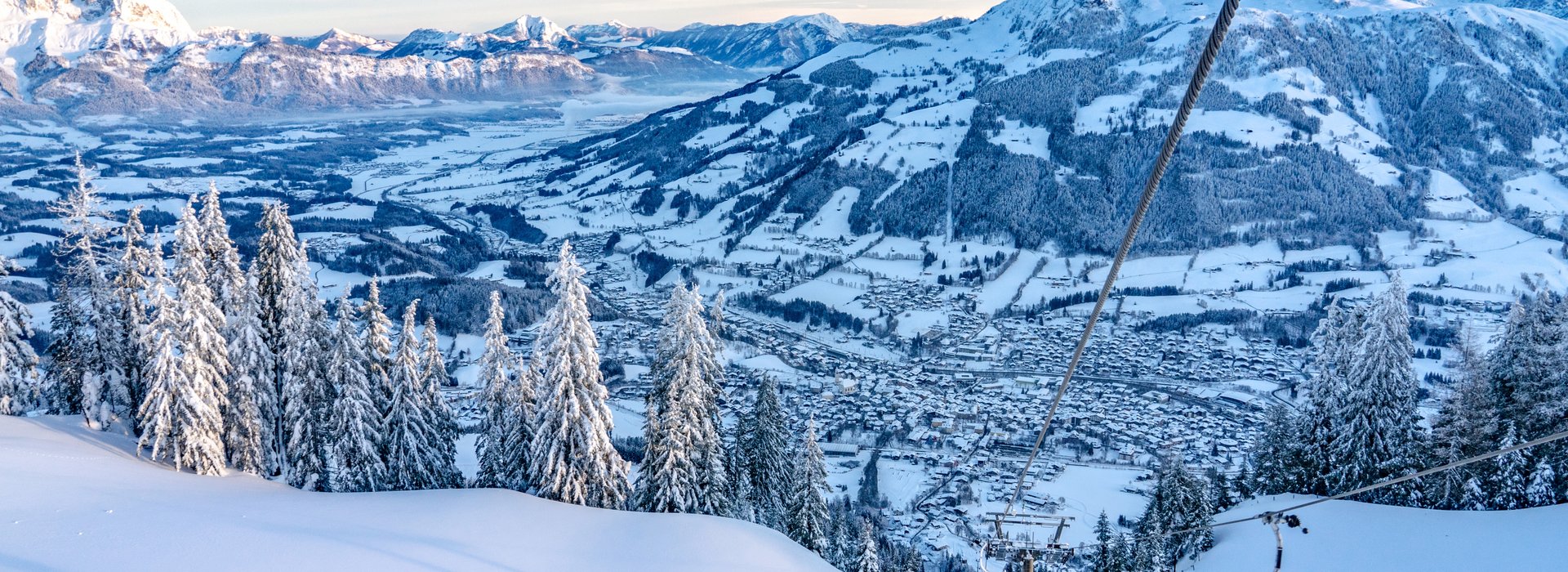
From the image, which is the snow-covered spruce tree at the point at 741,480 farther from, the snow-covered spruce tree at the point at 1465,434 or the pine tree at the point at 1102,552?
the snow-covered spruce tree at the point at 1465,434

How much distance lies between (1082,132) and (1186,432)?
316 ft

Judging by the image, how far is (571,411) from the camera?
22891mm

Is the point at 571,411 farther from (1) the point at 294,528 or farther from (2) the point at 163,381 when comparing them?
(2) the point at 163,381

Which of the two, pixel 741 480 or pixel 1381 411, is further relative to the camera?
pixel 741 480

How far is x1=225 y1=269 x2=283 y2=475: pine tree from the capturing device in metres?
23.7

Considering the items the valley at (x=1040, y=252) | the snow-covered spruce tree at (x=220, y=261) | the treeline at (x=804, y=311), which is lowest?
the treeline at (x=804, y=311)

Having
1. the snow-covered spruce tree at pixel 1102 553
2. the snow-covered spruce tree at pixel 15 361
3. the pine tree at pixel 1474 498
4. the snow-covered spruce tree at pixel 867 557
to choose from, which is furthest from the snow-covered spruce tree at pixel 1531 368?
the snow-covered spruce tree at pixel 15 361

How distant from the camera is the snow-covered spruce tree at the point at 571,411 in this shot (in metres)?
22.6

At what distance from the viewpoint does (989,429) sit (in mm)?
61469

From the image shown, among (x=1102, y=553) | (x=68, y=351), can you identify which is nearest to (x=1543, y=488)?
(x=1102, y=553)

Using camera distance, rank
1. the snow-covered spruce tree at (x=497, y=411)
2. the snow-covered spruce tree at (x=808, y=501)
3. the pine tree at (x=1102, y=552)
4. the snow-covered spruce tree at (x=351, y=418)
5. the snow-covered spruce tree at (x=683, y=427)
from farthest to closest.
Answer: the pine tree at (x=1102, y=552)
the snow-covered spruce tree at (x=808, y=501)
the snow-covered spruce tree at (x=497, y=411)
the snow-covered spruce tree at (x=683, y=427)
the snow-covered spruce tree at (x=351, y=418)

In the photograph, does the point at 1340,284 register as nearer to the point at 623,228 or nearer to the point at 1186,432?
the point at 1186,432

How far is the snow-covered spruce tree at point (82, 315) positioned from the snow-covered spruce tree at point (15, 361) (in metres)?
0.92

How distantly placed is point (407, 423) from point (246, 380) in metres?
4.40
